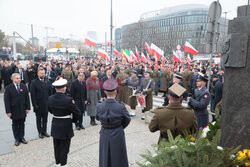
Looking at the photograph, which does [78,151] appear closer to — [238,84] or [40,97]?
[40,97]

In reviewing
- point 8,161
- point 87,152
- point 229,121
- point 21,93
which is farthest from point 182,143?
point 21,93

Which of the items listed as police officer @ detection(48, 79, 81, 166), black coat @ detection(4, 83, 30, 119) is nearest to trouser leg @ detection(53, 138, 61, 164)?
police officer @ detection(48, 79, 81, 166)

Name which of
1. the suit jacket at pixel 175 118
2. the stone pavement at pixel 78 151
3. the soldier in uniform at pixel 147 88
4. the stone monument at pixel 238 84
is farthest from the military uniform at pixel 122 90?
the stone monument at pixel 238 84

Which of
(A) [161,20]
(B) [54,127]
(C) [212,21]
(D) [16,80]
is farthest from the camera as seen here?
(A) [161,20]

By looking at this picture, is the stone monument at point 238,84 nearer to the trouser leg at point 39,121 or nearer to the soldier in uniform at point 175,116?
the soldier in uniform at point 175,116

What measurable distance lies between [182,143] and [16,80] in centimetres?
481

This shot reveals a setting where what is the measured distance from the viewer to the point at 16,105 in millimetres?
5227

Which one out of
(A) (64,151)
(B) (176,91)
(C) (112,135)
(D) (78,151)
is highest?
(B) (176,91)

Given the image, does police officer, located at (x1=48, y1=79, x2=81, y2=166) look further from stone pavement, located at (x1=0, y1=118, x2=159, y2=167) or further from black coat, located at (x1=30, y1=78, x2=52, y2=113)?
black coat, located at (x1=30, y1=78, x2=52, y2=113)

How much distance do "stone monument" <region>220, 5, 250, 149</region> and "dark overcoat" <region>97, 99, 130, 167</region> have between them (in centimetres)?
164

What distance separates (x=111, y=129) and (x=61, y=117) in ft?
4.11

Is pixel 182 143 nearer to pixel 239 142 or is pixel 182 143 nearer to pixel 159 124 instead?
pixel 159 124

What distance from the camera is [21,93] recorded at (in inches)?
212

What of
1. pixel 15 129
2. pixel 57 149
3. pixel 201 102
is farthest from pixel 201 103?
pixel 15 129
